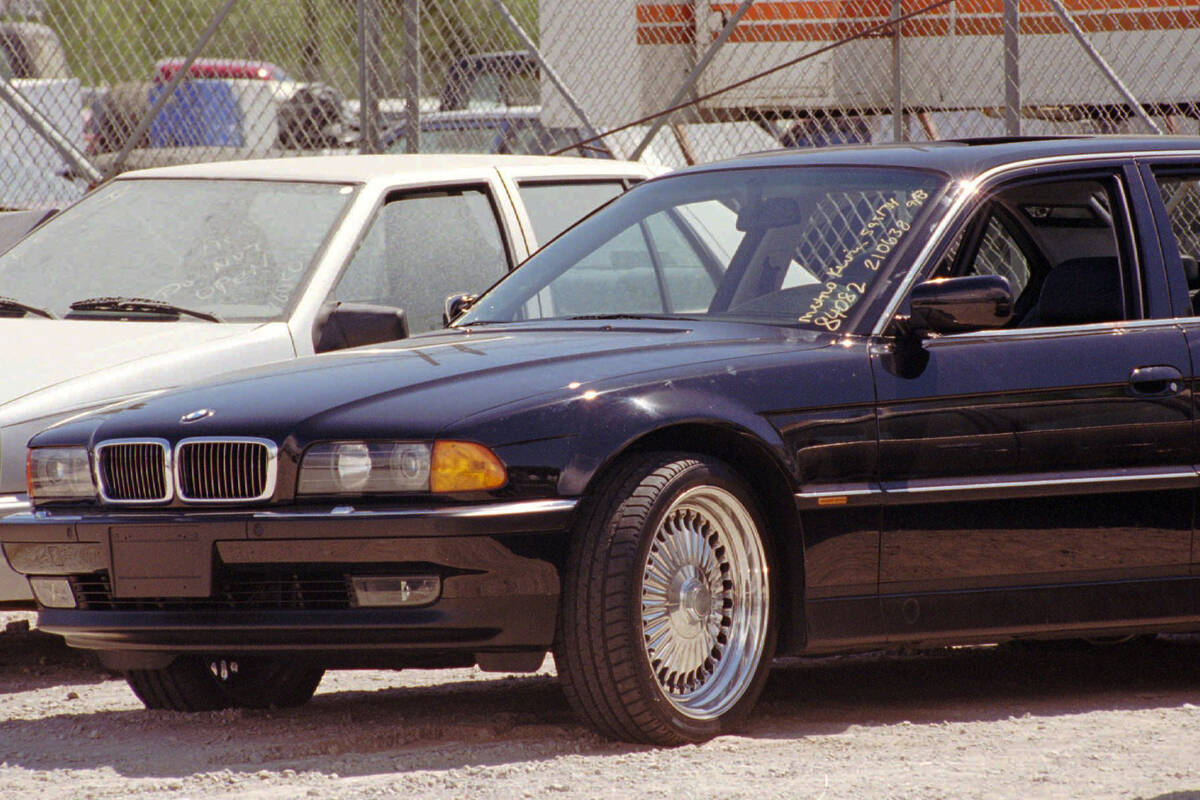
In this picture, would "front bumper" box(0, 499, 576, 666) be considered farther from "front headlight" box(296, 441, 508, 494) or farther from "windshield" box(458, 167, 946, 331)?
"windshield" box(458, 167, 946, 331)

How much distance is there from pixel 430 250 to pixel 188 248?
86cm

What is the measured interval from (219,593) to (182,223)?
296 cm

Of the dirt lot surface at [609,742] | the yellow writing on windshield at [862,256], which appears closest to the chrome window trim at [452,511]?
the dirt lot surface at [609,742]

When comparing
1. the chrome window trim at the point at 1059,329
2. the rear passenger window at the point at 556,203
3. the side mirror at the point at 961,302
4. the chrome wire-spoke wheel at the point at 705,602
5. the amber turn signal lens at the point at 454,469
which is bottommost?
the chrome wire-spoke wheel at the point at 705,602

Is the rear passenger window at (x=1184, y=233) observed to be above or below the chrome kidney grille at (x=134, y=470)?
above

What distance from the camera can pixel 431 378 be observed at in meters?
5.07

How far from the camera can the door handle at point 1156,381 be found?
5656mm

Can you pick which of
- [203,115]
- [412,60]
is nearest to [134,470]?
[412,60]

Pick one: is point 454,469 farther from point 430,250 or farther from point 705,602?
point 430,250

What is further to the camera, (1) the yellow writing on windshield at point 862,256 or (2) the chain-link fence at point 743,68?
(2) the chain-link fence at point 743,68

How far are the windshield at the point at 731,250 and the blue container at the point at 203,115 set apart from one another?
6.00 meters

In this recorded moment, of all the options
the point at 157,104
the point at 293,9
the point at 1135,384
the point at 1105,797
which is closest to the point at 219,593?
the point at 1105,797

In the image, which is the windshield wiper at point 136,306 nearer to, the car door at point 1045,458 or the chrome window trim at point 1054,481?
the car door at point 1045,458

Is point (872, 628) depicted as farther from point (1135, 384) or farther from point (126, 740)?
point (126, 740)
